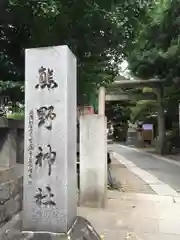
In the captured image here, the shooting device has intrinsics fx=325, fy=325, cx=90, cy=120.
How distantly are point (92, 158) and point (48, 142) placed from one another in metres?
3.48

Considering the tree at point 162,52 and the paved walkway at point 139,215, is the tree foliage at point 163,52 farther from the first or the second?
the paved walkway at point 139,215

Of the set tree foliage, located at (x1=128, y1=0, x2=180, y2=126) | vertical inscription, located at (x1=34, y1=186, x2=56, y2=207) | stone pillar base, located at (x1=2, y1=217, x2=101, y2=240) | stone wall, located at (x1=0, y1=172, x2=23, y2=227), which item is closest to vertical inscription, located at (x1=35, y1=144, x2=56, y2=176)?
vertical inscription, located at (x1=34, y1=186, x2=56, y2=207)

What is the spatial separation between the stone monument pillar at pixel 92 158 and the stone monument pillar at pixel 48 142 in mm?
3260

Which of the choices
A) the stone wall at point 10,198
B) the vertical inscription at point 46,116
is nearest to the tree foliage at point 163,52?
the stone wall at point 10,198

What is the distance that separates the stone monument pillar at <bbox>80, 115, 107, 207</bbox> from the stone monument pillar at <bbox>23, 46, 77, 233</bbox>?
3.26 meters

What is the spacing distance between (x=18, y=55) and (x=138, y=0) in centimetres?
223

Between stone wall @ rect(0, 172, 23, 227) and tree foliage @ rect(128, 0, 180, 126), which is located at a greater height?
tree foliage @ rect(128, 0, 180, 126)

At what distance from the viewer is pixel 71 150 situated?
140 inches

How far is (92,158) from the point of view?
6.84 m

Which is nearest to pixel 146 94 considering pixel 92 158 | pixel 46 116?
pixel 92 158

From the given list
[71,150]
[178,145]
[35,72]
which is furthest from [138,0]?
[178,145]

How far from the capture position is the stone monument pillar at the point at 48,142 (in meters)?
3.39

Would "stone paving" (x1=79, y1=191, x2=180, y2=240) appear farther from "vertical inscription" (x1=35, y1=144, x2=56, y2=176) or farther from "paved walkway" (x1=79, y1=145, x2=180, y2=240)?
"vertical inscription" (x1=35, y1=144, x2=56, y2=176)

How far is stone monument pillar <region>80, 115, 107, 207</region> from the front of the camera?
678 centimetres
